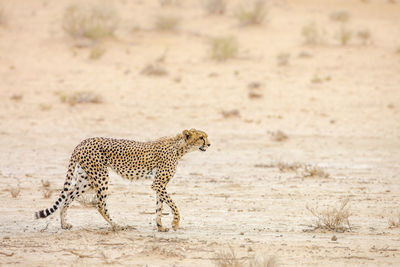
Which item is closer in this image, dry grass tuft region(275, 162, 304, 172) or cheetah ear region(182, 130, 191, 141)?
cheetah ear region(182, 130, 191, 141)

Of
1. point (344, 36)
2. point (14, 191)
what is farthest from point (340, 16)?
point (14, 191)

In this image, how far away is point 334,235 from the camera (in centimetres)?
709

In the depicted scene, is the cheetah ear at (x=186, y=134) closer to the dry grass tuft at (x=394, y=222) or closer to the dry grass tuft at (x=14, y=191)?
the dry grass tuft at (x=394, y=222)

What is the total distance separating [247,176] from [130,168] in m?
4.14

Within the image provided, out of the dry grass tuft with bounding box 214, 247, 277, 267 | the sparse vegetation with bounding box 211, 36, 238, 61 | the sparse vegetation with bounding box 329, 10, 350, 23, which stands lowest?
the dry grass tuft with bounding box 214, 247, 277, 267

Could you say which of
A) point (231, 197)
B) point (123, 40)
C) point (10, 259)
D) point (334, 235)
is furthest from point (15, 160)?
point (123, 40)

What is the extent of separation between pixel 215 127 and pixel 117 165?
8022mm

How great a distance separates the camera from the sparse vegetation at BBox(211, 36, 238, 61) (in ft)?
64.6

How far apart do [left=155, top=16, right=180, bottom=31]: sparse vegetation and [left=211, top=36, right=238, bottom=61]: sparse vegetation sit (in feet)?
9.45

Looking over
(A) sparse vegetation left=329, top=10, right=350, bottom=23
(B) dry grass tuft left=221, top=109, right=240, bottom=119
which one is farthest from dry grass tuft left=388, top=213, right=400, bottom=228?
(A) sparse vegetation left=329, top=10, right=350, bottom=23

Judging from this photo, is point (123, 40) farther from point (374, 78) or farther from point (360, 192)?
point (360, 192)

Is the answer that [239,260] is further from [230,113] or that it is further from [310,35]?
[310,35]

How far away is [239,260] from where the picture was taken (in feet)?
20.4

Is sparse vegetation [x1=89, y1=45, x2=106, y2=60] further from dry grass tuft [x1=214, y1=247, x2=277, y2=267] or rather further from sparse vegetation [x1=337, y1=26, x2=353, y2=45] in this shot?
dry grass tuft [x1=214, y1=247, x2=277, y2=267]
